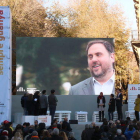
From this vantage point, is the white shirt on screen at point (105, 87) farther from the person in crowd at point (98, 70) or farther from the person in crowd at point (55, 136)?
the person in crowd at point (55, 136)

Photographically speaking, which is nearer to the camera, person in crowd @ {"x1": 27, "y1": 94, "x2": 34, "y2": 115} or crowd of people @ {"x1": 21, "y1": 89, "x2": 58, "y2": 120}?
crowd of people @ {"x1": 21, "y1": 89, "x2": 58, "y2": 120}

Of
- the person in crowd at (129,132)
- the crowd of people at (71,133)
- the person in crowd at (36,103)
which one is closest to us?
the crowd of people at (71,133)

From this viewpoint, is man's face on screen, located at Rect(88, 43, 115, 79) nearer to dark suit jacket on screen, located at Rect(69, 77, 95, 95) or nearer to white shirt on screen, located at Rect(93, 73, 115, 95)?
white shirt on screen, located at Rect(93, 73, 115, 95)

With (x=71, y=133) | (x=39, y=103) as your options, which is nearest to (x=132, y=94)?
(x=39, y=103)

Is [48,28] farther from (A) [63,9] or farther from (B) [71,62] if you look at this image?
(B) [71,62]

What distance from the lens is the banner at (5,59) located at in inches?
802

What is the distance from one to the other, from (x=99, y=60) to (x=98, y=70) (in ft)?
2.41

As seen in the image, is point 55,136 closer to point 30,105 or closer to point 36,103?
point 36,103

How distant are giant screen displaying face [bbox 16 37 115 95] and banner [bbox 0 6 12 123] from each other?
8.69 m

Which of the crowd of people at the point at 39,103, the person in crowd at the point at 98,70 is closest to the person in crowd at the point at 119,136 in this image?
the crowd of people at the point at 39,103

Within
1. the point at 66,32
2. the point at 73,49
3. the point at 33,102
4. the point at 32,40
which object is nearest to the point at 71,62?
the point at 73,49

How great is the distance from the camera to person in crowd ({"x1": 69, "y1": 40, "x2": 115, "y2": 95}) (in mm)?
30031

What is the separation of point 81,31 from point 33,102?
27460 millimetres

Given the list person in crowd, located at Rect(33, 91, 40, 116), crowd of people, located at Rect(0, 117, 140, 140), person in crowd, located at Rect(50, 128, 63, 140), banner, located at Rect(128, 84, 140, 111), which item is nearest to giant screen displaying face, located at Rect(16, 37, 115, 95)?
banner, located at Rect(128, 84, 140, 111)
